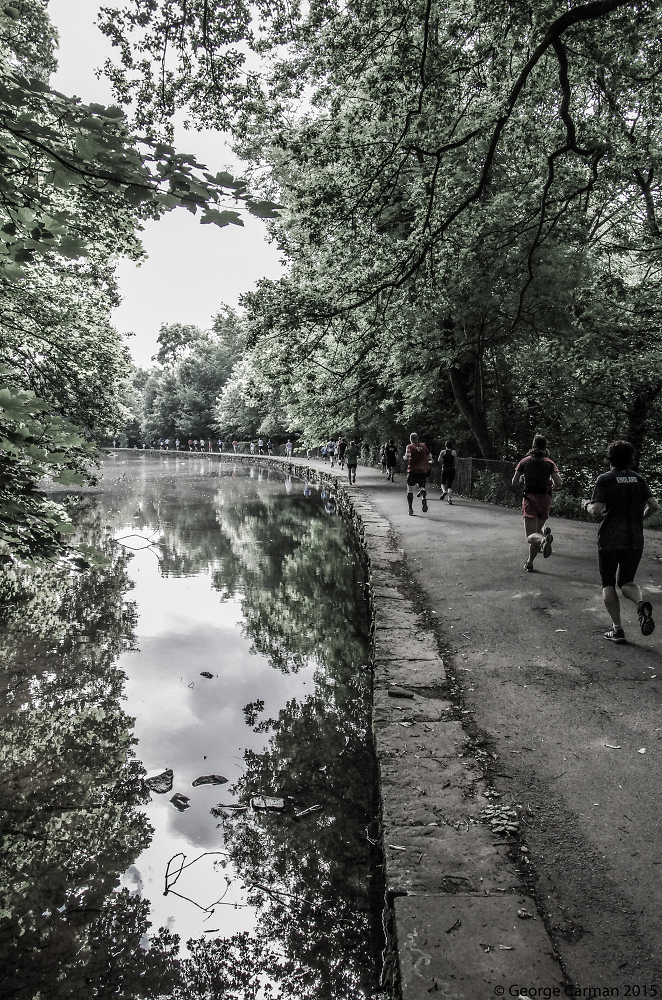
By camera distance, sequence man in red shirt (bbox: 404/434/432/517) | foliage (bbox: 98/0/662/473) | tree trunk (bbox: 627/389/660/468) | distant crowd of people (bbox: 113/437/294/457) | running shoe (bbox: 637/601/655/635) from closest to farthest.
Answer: running shoe (bbox: 637/601/655/635) < foliage (bbox: 98/0/662/473) < tree trunk (bbox: 627/389/660/468) < man in red shirt (bbox: 404/434/432/517) < distant crowd of people (bbox: 113/437/294/457)

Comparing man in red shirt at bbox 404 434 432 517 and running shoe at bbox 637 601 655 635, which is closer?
running shoe at bbox 637 601 655 635

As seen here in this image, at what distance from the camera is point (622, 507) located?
5602 millimetres

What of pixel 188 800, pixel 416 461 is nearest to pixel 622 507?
pixel 188 800

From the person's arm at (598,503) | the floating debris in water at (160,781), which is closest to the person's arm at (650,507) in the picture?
the person's arm at (598,503)

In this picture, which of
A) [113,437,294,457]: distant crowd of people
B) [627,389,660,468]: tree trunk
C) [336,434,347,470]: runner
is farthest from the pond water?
[113,437,294,457]: distant crowd of people

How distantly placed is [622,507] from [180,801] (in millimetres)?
4495

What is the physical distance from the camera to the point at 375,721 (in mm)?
4203

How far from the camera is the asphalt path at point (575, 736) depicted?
7.83ft

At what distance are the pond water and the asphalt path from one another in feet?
3.08

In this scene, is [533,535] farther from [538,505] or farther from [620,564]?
[620,564]

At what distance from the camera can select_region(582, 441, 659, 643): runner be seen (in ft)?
18.4

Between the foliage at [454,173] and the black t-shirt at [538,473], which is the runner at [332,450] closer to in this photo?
the foliage at [454,173]

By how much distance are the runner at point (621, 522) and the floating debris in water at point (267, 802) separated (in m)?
3.50

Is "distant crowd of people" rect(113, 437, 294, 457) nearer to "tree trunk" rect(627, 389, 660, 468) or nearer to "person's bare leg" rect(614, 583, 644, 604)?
"tree trunk" rect(627, 389, 660, 468)
